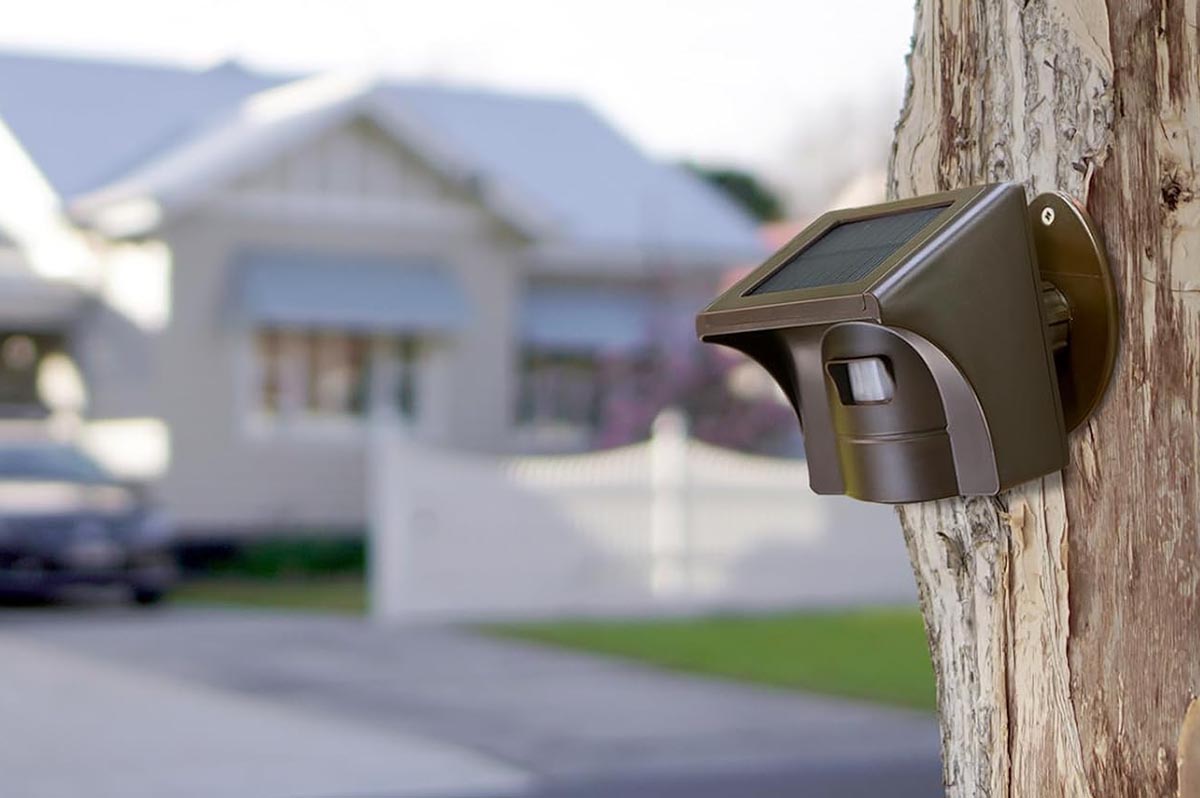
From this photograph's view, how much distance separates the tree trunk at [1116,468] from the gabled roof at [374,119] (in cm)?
1698

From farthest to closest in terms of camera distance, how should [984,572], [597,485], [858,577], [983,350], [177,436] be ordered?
1. [177,436]
2. [858,577]
3. [597,485]
4. [984,572]
5. [983,350]

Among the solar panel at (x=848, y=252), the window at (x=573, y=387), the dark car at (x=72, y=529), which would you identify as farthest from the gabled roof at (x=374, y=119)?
the solar panel at (x=848, y=252)

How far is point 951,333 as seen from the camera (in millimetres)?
2275

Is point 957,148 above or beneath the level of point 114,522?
above

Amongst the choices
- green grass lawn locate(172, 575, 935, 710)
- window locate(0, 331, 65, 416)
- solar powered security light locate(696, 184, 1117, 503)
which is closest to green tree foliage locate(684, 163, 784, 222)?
window locate(0, 331, 65, 416)

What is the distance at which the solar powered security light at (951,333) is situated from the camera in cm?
228

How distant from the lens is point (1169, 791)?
235 cm

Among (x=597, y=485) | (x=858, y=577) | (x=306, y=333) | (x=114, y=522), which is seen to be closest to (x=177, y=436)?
(x=306, y=333)

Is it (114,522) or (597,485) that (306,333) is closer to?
(114,522)

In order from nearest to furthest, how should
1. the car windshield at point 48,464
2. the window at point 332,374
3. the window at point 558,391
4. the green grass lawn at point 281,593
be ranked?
the car windshield at point 48,464 < the green grass lawn at point 281,593 < the window at point 332,374 < the window at point 558,391

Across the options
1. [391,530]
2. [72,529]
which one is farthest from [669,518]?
[72,529]

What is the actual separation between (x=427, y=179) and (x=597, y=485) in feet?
20.8

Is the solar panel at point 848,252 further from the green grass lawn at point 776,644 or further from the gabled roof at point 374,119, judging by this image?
the gabled roof at point 374,119

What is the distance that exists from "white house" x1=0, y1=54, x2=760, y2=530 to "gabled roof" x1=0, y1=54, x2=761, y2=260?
0.13ft
